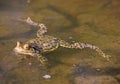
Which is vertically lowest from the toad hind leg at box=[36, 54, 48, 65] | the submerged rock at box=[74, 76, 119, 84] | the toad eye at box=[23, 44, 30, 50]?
the submerged rock at box=[74, 76, 119, 84]

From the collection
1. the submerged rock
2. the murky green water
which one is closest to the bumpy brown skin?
the murky green water

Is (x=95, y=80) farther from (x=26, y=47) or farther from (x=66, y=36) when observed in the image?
(x=66, y=36)

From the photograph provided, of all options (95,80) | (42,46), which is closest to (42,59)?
(42,46)

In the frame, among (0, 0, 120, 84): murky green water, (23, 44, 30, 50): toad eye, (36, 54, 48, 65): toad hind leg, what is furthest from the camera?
(23, 44, 30, 50): toad eye

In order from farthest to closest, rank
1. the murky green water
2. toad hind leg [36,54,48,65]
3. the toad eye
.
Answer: the toad eye → toad hind leg [36,54,48,65] → the murky green water

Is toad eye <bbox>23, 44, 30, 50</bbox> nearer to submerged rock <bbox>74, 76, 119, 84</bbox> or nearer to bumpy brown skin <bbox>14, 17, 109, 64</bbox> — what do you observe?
bumpy brown skin <bbox>14, 17, 109, 64</bbox>

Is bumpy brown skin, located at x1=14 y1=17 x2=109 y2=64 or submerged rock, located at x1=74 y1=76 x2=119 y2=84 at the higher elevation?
bumpy brown skin, located at x1=14 y1=17 x2=109 y2=64

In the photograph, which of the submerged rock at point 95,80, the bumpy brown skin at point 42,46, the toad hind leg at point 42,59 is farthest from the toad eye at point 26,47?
the submerged rock at point 95,80

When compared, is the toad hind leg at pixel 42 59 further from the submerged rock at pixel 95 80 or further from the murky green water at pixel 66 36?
the submerged rock at pixel 95 80

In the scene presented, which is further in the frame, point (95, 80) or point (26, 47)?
point (26, 47)
